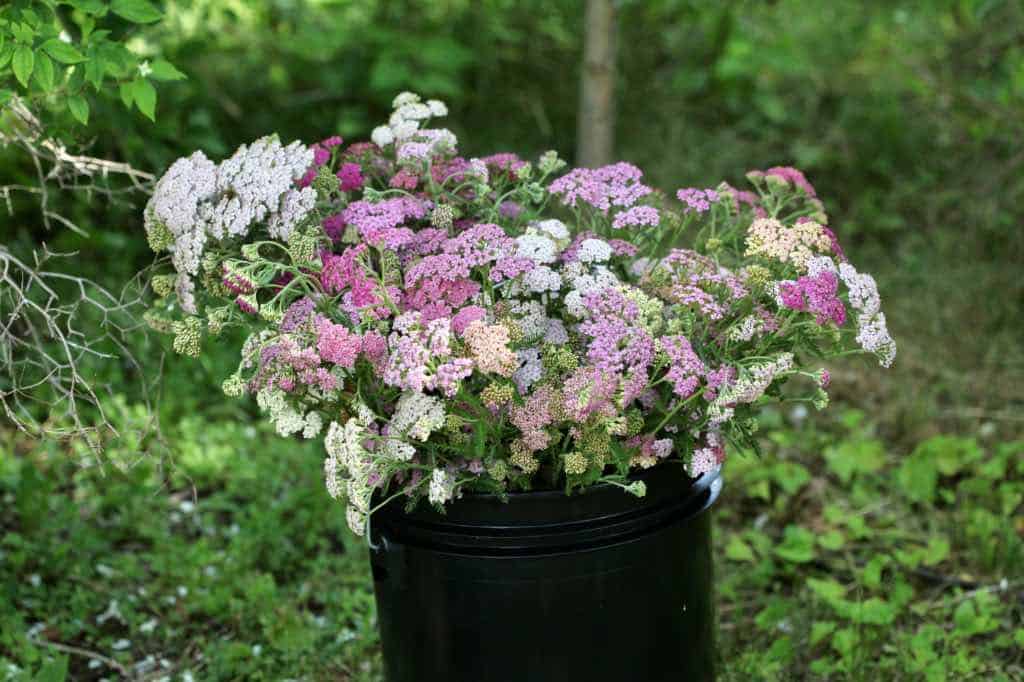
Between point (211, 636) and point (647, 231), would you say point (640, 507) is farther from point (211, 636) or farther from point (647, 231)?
point (211, 636)

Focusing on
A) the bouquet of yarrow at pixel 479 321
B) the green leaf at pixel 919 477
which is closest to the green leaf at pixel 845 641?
the green leaf at pixel 919 477

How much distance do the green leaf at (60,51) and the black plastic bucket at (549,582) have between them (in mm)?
943

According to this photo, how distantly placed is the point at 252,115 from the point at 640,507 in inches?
133

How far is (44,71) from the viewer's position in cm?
188

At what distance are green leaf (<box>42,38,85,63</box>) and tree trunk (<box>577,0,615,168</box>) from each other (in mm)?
2221

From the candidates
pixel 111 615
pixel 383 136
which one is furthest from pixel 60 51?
pixel 111 615

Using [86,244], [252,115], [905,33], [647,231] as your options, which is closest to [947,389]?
Answer: [647,231]

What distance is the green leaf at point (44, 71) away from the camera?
187cm

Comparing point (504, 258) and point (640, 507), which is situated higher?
point (504, 258)

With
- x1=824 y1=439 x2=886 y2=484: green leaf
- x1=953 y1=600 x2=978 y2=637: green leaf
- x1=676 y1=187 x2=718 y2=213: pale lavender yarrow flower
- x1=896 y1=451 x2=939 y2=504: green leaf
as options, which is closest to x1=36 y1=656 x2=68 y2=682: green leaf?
x1=676 y1=187 x2=718 y2=213: pale lavender yarrow flower

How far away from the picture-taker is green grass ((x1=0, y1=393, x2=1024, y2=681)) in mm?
2508

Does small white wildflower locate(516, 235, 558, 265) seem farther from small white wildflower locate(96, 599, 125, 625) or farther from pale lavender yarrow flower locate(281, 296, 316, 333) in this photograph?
small white wildflower locate(96, 599, 125, 625)

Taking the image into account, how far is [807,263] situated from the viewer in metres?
1.74

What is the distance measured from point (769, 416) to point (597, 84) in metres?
1.31
